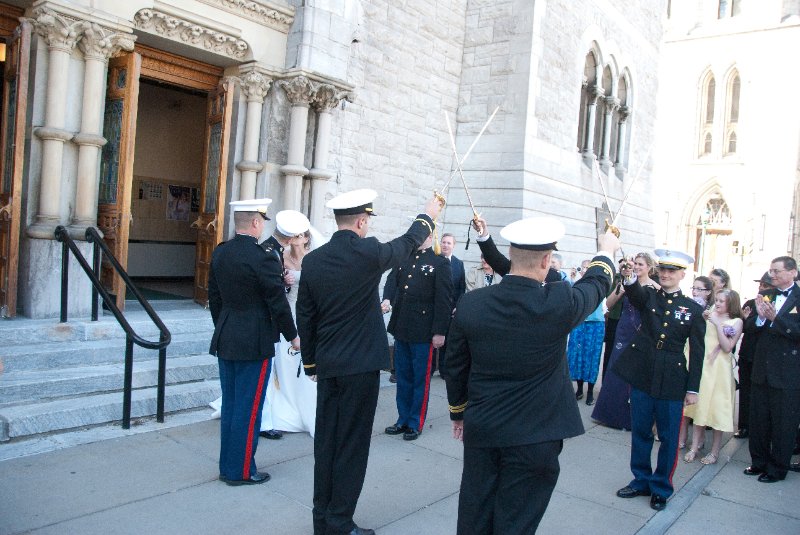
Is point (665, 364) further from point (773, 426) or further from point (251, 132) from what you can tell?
point (251, 132)

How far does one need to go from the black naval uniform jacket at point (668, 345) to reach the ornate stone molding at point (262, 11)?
5745mm

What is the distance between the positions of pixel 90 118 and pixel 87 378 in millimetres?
2642

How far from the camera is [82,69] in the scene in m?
6.53

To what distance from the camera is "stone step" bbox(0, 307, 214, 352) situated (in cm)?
575

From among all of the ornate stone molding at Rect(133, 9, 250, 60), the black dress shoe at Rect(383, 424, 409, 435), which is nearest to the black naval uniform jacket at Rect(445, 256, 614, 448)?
the black dress shoe at Rect(383, 424, 409, 435)

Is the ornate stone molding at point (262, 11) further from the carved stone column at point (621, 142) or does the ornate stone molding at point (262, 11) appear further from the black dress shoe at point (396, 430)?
the carved stone column at point (621, 142)

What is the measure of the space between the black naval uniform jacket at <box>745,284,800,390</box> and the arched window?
9.32 metres

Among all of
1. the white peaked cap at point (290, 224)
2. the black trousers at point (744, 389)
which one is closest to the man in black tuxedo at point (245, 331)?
the white peaked cap at point (290, 224)

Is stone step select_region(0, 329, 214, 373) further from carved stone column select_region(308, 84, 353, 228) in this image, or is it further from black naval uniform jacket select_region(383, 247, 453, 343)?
carved stone column select_region(308, 84, 353, 228)

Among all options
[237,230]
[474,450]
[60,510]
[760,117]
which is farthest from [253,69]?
[760,117]

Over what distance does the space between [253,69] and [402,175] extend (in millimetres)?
3042

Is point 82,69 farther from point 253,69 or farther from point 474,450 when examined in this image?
point 474,450

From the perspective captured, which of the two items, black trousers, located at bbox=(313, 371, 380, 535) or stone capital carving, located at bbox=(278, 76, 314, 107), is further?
stone capital carving, located at bbox=(278, 76, 314, 107)

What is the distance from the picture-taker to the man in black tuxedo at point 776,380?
5.24 metres
